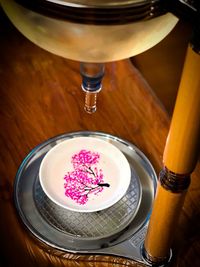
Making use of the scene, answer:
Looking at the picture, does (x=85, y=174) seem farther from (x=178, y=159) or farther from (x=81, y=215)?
(x=178, y=159)

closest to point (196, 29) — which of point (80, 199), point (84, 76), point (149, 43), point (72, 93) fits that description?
point (149, 43)

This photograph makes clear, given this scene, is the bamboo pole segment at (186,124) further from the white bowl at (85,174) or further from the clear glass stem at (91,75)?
the white bowl at (85,174)

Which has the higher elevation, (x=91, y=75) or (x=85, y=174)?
→ (x=91, y=75)

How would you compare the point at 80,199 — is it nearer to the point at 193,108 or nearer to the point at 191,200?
the point at 191,200

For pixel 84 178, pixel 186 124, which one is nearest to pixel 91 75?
pixel 186 124

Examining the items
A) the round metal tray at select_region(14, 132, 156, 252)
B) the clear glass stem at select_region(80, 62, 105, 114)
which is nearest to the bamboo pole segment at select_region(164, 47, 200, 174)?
the clear glass stem at select_region(80, 62, 105, 114)

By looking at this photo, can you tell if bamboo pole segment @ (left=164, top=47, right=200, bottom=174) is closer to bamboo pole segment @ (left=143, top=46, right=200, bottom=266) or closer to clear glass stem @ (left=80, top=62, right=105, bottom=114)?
bamboo pole segment @ (left=143, top=46, right=200, bottom=266)
